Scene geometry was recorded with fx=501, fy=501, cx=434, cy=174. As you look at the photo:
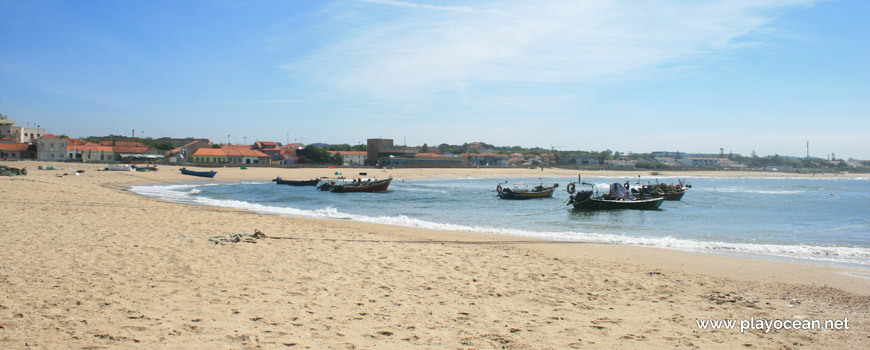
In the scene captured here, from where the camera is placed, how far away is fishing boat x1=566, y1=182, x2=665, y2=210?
28562mm

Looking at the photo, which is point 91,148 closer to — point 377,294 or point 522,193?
point 522,193

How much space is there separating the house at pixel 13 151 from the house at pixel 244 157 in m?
27.9

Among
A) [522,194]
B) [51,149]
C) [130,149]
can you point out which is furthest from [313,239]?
[130,149]

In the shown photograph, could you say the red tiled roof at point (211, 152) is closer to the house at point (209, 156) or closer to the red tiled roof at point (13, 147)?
the house at point (209, 156)

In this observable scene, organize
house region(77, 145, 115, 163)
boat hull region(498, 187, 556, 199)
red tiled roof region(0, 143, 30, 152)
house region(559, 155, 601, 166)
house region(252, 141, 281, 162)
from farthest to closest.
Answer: house region(559, 155, 601, 166) → house region(252, 141, 281, 162) → house region(77, 145, 115, 163) → red tiled roof region(0, 143, 30, 152) → boat hull region(498, 187, 556, 199)

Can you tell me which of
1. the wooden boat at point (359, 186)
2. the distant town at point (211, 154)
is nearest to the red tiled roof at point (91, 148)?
the distant town at point (211, 154)

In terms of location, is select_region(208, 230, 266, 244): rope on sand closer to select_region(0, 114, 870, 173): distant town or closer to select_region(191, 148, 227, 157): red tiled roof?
select_region(0, 114, 870, 173): distant town

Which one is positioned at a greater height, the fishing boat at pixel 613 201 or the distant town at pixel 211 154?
the distant town at pixel 211 154

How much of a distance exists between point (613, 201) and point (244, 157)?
75754 millimetres

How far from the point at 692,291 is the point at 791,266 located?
16.8 ft

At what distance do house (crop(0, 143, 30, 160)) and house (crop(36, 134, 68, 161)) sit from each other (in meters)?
1.98

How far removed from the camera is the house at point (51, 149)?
72.4m

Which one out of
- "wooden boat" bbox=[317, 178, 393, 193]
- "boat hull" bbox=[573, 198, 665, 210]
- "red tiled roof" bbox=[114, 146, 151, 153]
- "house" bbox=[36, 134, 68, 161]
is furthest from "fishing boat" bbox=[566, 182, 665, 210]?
"red tiled roof" bbox=[114, 146, 151, 153]

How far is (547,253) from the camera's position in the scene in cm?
1195
